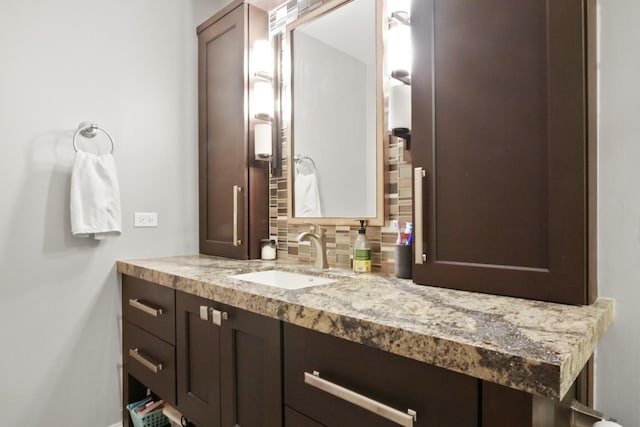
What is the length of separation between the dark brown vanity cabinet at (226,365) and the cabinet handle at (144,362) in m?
0.18

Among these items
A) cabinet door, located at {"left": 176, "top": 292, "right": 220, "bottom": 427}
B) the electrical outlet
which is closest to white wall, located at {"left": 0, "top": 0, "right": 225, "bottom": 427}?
the electrical outlet

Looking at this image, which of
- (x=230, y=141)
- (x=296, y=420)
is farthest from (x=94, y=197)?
(x=296, y=420)

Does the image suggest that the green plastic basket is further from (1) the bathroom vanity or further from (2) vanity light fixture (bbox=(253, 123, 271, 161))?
(2) vanity light fixture (bbox=(253, 123, 271, 161))

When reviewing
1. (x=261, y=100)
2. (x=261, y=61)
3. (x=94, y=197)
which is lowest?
(x=94, y=197)

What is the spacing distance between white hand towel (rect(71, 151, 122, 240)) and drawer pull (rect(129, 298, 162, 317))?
37 centimetres

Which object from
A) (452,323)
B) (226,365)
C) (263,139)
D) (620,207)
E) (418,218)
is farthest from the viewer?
(263,139)

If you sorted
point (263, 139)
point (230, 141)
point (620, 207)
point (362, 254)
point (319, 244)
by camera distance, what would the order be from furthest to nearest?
point (230, 141)
point (263, 139)
point (319, 244)
point (362, 254)
point (620, 207)

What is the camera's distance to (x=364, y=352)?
872 mm

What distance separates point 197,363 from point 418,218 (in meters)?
1.03

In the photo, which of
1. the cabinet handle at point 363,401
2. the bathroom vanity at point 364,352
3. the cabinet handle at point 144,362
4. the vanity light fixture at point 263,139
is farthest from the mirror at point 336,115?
the cabinet handle at point 144,362

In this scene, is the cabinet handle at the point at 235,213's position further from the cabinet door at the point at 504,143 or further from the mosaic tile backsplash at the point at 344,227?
the cabinet door at the point at 504,143

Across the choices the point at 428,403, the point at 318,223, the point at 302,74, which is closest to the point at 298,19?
the point at 302,74

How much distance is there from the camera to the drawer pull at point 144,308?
1.67m

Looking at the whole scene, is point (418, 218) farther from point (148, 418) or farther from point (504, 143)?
point (148, 418)
